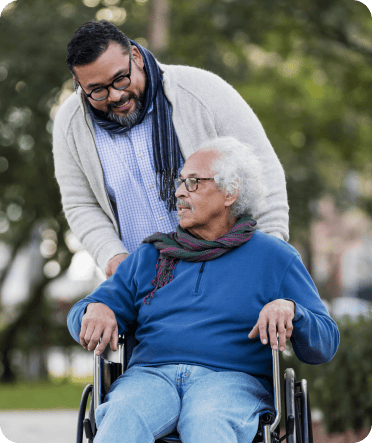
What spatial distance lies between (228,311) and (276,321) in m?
0.27

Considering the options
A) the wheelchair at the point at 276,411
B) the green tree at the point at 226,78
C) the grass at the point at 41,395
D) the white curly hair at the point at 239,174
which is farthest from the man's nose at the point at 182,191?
the green tree at the point at 226,78

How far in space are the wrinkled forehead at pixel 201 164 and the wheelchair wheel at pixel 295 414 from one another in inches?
33.1

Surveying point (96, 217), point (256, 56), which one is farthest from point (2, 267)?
point (96, 217)

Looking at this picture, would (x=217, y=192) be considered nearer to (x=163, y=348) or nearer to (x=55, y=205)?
(x=163, y=348)

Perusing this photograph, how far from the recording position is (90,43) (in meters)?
2.65

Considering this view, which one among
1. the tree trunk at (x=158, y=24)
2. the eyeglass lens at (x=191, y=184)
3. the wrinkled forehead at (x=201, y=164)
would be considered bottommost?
the eyeglass lens at (x=191, y=184)

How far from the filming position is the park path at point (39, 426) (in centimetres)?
590

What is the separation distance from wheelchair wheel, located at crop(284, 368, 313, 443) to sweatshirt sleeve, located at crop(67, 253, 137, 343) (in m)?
0.68

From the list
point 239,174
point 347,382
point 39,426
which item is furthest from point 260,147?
point 39,426

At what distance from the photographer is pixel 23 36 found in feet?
28.5

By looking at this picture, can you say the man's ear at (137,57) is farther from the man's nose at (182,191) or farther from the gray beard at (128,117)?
the man's nose at (182,191)

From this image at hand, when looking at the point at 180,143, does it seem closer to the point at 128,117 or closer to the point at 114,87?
the point at 128,117

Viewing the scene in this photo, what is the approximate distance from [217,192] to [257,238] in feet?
0.81

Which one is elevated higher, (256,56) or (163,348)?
(256,56)
